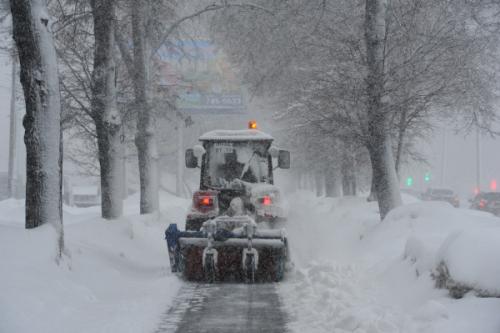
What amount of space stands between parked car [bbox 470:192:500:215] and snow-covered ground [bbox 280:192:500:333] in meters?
18.9

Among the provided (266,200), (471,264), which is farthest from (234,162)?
(471,264)

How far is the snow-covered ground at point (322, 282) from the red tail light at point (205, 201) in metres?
1.27

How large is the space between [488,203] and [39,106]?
26.2m

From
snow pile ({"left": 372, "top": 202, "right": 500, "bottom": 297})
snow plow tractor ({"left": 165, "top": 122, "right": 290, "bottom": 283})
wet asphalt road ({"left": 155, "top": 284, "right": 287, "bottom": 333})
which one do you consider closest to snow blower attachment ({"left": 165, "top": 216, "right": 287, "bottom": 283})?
snow plow tractor ({"left": 165, "top": 122, "right": 290, "bottom": 283})

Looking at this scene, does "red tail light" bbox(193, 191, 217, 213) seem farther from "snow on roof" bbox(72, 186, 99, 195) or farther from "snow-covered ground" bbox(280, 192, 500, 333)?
"snow on roof" bbox(72, 186, 99, 195)

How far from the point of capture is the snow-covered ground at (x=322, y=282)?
20.0ft

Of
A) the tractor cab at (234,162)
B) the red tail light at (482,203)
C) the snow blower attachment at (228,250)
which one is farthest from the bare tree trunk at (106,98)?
the red tail light at (482,203)

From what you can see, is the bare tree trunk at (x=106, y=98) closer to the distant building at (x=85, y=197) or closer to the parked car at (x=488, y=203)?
the parked car at (x=488, y=203)

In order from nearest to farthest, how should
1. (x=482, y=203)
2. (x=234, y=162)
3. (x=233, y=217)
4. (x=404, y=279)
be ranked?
(x=404, y=279), (x=233, y=217), (x=234, y=162), (x=482, y=203)

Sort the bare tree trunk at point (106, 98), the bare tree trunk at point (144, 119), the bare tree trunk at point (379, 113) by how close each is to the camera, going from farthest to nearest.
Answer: the bare tree trunk at point (144, 119)
the bare tree trunk at point (106, 98)
the bare tree trunk at point (379, 113)

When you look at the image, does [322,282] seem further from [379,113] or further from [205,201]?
[379,113]

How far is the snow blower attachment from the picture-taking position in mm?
9320

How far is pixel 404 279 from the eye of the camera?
816cm

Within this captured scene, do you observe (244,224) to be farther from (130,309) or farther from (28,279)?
(28,279)
